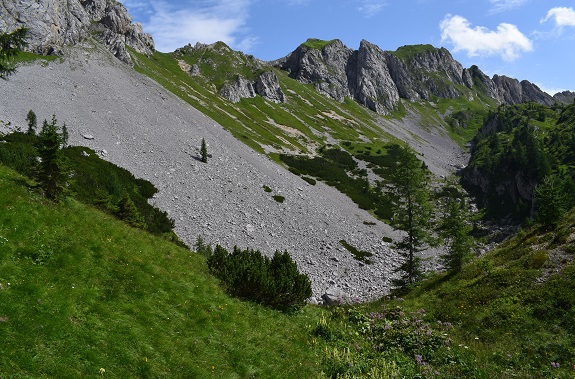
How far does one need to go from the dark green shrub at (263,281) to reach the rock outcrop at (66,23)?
301 feet

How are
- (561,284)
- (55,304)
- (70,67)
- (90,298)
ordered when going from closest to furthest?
1. (55,304)
2. (90,298)
3. (561,284)
4. (70,67)

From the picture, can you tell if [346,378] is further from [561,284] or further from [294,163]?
[294,163]

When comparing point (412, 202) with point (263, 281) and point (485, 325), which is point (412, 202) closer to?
point (485, 325)

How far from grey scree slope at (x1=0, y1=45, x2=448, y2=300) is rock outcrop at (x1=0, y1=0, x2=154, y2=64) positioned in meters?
8.49

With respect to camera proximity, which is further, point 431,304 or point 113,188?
point 113,188

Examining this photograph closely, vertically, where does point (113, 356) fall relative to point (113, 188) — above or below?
above

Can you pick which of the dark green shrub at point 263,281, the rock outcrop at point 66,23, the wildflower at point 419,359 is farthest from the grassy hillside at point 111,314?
the rock outcrop at point 66,23

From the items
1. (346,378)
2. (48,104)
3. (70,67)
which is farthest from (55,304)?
(70,67)

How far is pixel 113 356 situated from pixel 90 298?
102 inches

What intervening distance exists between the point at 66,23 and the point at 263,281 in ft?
362

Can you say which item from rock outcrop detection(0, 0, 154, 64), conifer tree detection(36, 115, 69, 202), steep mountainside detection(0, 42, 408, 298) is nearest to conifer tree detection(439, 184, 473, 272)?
steep mountainside detection(0, 42, 408, 298)

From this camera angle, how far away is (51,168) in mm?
19172

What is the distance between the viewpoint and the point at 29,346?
8.46 m

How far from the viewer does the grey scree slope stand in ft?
149
